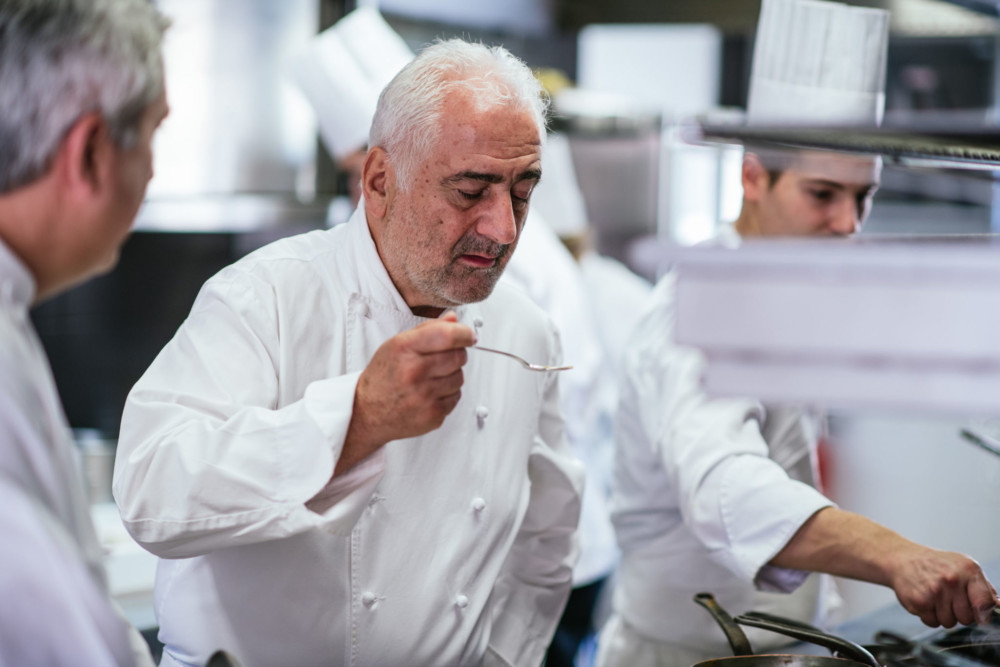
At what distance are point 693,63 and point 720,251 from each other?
15.9ft

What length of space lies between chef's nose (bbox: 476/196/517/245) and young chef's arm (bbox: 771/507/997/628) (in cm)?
58

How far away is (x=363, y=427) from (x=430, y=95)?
0.45 metres

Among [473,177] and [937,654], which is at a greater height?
[473,177]

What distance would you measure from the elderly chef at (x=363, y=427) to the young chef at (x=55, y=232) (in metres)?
0.29

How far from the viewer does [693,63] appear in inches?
211

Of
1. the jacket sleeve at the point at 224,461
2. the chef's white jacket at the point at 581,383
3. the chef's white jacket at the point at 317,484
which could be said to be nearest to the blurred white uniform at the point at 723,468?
the chef's white jacket at the point at 317,484

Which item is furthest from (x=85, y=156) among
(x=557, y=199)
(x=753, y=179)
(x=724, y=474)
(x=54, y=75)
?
(x=557, y=199)

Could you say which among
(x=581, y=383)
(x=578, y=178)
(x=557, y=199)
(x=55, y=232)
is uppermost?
(x=55, y=232)

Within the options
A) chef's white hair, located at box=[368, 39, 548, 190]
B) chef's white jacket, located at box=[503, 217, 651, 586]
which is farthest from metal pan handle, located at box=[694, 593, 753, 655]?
chef's white jacket, located at box=[503, 217, 651, 586]

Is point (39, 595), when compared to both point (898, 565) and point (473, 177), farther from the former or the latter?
point (898, 565)

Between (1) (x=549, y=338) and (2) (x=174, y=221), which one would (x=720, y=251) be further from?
(2) (x=174, y=221)

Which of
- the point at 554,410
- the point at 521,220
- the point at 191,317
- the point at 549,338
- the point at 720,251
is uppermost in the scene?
the point at 720,251

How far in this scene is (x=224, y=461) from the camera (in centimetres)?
111

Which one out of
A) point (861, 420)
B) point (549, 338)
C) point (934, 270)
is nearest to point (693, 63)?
point (861, 420)
